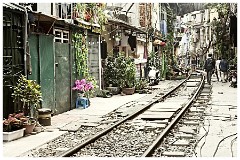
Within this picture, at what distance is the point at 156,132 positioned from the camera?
396 inches

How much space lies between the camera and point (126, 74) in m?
20.1

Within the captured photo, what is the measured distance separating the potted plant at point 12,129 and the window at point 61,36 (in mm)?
5221

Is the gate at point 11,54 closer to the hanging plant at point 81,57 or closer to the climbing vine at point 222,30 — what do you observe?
the hanging plant at point 81,57

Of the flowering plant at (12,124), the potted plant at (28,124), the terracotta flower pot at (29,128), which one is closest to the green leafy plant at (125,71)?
the potted plant at (28,124)

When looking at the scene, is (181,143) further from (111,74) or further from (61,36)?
(111,74)

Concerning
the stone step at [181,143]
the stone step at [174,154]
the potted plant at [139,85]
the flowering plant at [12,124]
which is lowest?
the stone step at [174,154]

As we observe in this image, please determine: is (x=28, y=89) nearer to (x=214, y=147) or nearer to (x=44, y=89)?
(x=44, y=89)

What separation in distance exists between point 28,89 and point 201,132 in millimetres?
4223

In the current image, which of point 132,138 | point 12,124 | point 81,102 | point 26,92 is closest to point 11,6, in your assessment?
point 26,92

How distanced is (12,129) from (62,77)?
4658 millimetres

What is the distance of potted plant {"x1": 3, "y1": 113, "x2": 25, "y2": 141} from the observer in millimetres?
8836

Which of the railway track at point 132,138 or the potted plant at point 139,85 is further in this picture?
the potted plant at point 139,85

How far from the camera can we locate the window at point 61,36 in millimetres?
14044

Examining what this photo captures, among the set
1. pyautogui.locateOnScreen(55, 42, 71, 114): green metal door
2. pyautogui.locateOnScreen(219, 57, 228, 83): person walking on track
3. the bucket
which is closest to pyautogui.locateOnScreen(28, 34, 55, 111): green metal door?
pyautogui.locateOnScreen(55, 42, 71, 114): green metal door
